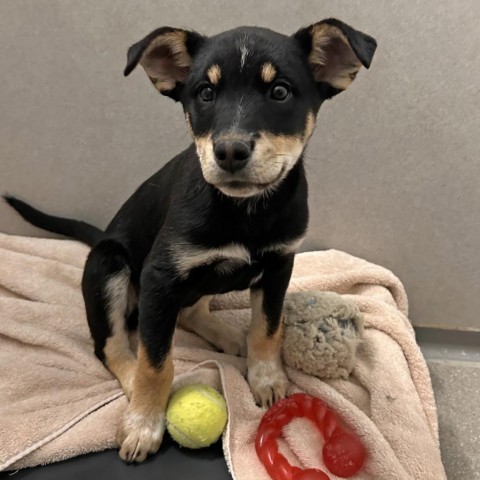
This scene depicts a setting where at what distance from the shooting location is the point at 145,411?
1.38 meters

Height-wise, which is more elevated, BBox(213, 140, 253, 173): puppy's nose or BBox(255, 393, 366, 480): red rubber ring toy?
BBox(213, 140, 253, 173): puppy's nose

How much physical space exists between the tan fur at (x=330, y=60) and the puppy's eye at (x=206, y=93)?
264mm

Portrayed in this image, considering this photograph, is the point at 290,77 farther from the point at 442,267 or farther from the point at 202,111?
the point at 442,267

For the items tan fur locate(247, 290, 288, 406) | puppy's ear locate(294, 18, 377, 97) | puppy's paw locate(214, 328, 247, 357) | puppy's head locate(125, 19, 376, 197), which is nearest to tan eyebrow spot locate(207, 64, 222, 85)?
puppy's head locate(125, 19, 376, 197)

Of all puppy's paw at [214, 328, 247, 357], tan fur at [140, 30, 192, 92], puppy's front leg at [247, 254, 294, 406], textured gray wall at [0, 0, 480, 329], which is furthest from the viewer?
textured gray wall at [0, 0, 480, 329]

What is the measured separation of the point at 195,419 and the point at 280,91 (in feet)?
2.76

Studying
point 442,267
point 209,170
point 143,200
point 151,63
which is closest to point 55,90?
point 143,200

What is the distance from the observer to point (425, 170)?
2033 mm

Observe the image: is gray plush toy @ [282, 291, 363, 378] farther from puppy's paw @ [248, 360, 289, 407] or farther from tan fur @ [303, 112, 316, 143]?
tan fur @ [303, 112, 316, 143]

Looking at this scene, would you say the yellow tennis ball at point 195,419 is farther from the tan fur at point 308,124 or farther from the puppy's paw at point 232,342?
the tan fur at point 308,124

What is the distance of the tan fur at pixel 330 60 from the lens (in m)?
1.22

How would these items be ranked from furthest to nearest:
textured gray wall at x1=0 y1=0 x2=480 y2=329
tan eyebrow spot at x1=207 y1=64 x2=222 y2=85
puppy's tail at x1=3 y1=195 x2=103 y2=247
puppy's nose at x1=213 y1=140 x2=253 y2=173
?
puppy's tail at x1=3 y1=195 x2=103 y2=247 → textured gray wall at x1=0 y1=0 x2=480 y2=329 → tan eyebrow spot at x1=207 y1=64 x2=222 y2=85 → puppy's nose at x1=213 y1=140 x2=253 y2=173

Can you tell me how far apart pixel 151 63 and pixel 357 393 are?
3.59 ft

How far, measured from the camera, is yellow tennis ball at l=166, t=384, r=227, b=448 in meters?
1.34
